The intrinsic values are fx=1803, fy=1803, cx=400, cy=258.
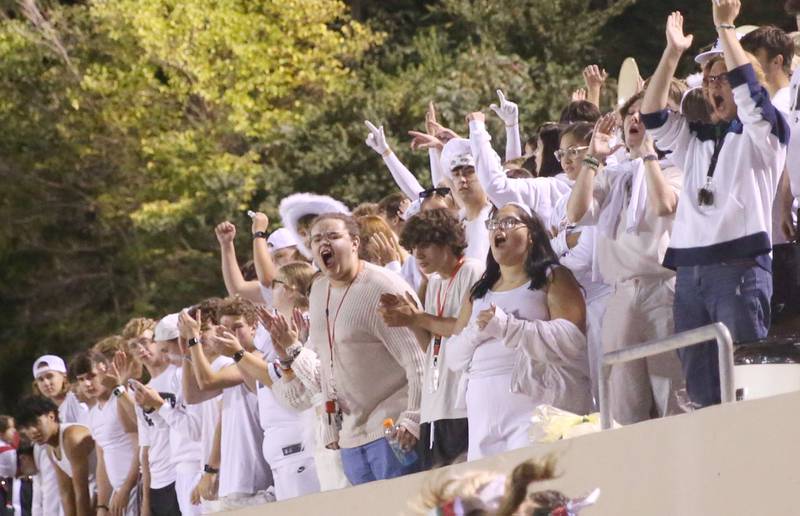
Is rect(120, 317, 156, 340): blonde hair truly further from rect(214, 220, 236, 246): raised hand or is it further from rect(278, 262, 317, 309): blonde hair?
rect(278, 262, 317, 309): blonde hair

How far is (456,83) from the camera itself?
17.0 metres

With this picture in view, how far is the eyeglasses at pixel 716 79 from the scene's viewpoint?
636 centimetres

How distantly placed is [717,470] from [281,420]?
3284 millimetres

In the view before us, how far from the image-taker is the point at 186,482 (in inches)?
373

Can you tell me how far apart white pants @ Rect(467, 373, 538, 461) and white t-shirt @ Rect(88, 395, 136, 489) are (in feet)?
12.9

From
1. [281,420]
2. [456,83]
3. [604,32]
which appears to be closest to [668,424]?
[281,420]

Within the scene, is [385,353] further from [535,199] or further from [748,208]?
[748,208]

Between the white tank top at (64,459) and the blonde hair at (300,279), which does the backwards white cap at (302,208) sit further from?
the white tank top at (64,459)

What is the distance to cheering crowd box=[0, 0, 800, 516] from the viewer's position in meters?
6.36

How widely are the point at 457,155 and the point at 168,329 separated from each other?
8.34 ft

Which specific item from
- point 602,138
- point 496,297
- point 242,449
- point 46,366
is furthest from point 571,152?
point 46,366

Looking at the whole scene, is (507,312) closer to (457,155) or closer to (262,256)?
(457,155)

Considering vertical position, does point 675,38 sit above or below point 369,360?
above

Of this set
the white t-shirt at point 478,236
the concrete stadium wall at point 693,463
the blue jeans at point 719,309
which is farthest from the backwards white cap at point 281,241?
the concrete stadium wall at point 693,463
